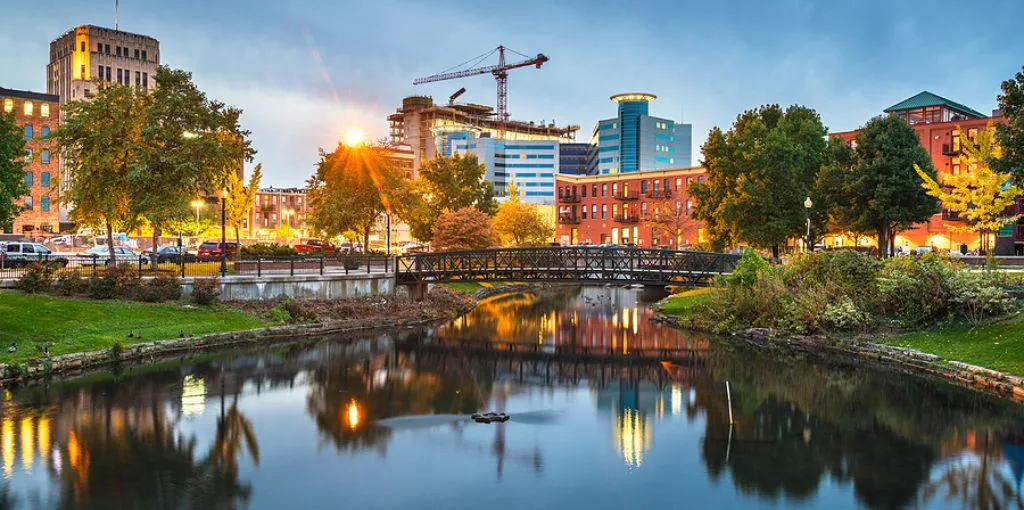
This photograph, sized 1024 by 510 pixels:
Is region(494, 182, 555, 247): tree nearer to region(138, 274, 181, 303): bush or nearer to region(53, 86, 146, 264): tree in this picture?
region(53, 86, 146, 264): tree

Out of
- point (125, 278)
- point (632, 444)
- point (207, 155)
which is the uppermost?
point (207, 155)

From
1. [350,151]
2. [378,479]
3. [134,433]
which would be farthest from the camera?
[350,151]

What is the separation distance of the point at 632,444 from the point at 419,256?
30.1 meters

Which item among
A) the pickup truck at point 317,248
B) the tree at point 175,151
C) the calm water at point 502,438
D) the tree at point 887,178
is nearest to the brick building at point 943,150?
the tree at point 887,178

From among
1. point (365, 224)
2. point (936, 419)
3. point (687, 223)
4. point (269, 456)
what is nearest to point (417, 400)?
point (269, 456)

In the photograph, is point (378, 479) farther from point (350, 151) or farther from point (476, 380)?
point (350, 151)

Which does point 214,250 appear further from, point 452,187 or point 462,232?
point 452,187

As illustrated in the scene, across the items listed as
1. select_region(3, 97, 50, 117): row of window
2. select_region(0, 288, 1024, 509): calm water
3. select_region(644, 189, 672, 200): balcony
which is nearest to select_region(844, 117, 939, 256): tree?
select_region(0, 288, 1024, 509): calm water

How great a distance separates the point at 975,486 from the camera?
57.2ft

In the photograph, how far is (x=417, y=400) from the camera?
85.0 ft

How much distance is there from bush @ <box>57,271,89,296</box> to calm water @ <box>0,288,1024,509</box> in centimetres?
860

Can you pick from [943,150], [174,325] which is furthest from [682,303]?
[943,150]

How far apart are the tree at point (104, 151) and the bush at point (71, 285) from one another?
398 cm

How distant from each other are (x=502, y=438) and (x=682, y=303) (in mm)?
31637
